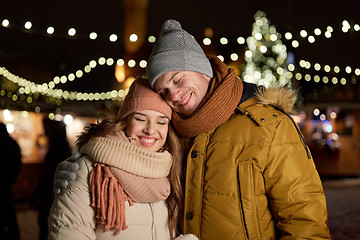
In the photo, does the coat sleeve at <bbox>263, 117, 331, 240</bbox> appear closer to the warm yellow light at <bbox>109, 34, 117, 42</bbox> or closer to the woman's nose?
the woman's nose

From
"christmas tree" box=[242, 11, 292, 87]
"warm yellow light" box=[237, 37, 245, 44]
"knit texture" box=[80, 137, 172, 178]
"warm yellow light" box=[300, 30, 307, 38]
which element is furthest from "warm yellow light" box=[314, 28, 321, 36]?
"christmas tree" box=[242, 11, 292, 87]

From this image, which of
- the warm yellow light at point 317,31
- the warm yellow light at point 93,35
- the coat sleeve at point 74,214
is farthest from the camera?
the warm yellow light at point 317,31

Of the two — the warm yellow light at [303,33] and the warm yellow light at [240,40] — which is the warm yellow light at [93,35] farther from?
the warm yellow light at [303,33]

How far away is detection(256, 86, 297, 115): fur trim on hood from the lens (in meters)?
2.52

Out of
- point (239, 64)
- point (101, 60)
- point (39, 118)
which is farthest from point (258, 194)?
point (239, 64)

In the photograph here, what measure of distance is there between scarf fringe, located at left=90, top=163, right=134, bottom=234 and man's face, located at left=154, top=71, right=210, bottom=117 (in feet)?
2.16

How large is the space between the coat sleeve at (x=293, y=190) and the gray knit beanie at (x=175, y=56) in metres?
0.72

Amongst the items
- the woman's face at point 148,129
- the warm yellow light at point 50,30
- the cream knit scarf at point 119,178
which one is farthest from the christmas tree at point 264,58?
the cream knit scarf at point 119,178

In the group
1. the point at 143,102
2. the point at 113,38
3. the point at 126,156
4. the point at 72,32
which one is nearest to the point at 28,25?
the point at 72,32

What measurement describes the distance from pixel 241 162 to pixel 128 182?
72 cm

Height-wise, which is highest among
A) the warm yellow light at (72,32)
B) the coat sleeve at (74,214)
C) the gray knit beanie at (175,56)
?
the warm yellow light at (72,32)

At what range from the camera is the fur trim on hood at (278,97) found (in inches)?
99.3

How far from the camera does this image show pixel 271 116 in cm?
241

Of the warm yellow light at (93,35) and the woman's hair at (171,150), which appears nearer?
the woman's hair at (171,150)
